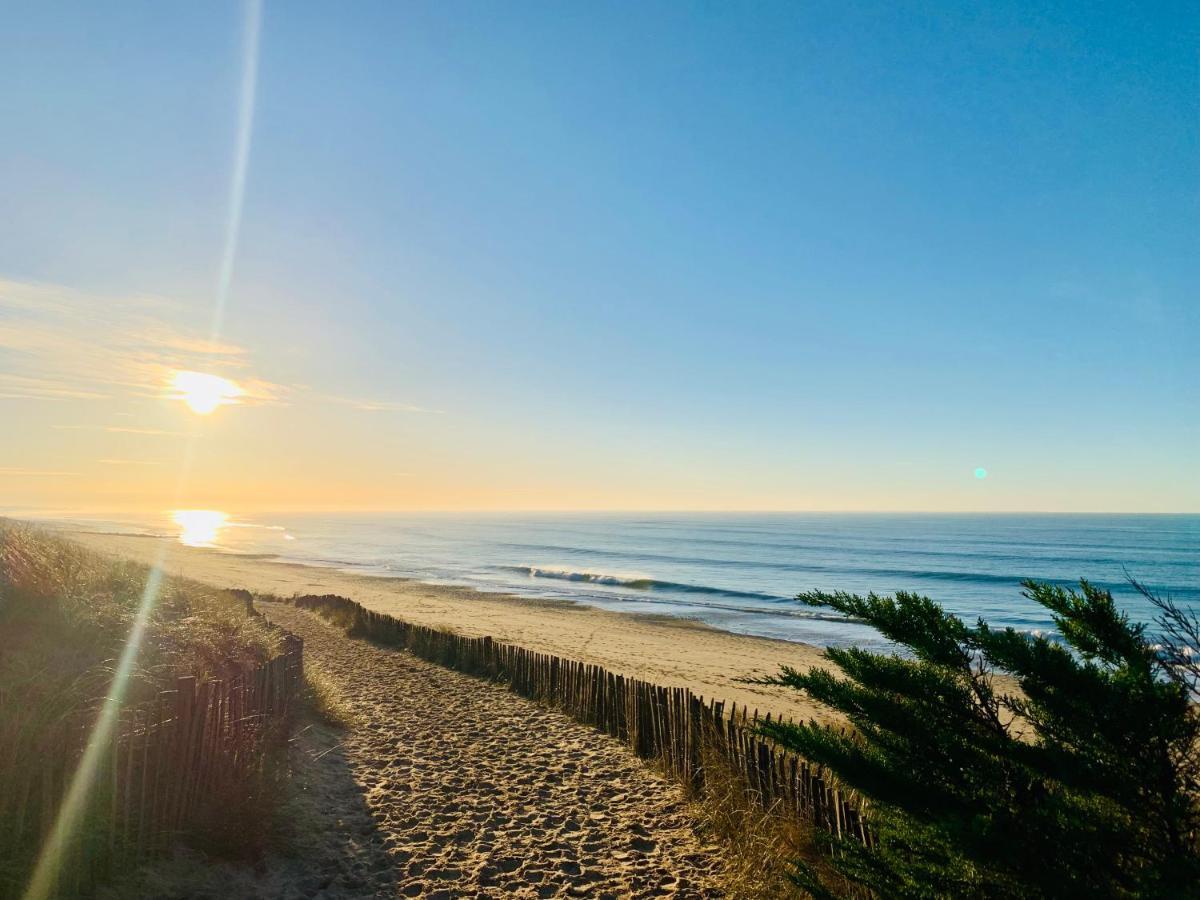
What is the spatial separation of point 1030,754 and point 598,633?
2700cm

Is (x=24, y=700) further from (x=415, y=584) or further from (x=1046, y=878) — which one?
(x=415, y=584)

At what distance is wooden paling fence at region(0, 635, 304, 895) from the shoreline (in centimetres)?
806

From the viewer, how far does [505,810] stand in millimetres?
7387

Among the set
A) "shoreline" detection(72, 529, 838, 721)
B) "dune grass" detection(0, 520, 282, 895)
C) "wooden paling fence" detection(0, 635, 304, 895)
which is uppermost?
"dune grass" detection(0, 520, 282, 895)

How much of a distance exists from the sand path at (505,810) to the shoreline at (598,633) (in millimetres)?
4077

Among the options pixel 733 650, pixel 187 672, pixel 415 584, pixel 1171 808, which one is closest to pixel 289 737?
pixel 187 672

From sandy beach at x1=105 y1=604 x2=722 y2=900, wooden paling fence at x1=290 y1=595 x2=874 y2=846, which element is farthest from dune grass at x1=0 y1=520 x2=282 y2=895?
wooden paling fence at x1=290 y1=595 x2=874 y2=846

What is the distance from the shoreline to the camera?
62.3 ft

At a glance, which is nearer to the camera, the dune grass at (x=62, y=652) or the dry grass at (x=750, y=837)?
the dune grass at (x=62, y=652)

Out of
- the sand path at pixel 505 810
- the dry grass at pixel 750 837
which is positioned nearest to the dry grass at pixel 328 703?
the sand path at pixel 505 810

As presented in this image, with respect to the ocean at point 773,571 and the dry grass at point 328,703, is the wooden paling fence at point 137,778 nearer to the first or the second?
the dry grass at point 328,703

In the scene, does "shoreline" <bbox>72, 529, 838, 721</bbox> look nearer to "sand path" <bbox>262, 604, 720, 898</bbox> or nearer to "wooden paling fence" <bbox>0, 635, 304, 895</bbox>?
"sand path" <bbox>262, 604, 720, 898</bbox>

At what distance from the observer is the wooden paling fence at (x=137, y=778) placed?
4902mm

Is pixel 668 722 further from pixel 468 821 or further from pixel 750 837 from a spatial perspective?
pixel 468 821
